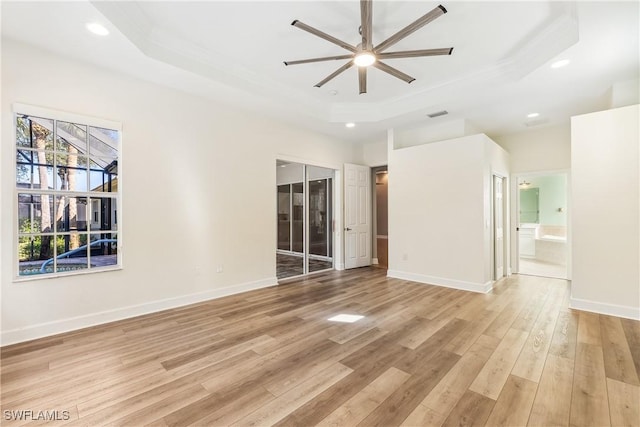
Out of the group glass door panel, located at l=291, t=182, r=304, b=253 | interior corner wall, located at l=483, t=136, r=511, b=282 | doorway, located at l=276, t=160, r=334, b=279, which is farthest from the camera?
glass door panel, located at l=291, t=182, r=304, b=253

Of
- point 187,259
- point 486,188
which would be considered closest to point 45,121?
point 187,259

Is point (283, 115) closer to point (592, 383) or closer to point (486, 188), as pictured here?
point (486, 188)

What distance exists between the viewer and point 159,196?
3.69m

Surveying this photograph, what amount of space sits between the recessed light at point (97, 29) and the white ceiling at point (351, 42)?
5 cm

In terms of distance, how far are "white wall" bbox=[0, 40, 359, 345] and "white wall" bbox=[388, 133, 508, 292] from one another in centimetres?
242

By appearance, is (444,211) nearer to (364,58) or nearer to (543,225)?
(364,58)

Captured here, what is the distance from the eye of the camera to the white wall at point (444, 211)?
15.0ft

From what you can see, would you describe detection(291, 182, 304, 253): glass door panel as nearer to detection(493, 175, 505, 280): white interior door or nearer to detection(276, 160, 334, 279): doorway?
detection(276, 160, 334, 279): doorway

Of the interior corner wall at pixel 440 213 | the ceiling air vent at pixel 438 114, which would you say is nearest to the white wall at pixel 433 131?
the ceiling air vent at pixel 438 114

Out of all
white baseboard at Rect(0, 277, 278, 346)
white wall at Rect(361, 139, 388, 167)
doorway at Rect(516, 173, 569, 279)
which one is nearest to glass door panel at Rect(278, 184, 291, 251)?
white baseboard at Rect(0, 277, 278, 346)

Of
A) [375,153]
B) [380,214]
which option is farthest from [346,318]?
[375,153]

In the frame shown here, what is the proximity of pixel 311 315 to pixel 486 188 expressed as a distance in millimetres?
3544

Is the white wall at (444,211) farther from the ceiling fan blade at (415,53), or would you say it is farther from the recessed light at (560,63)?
the ceiling fan blade at (415,53)

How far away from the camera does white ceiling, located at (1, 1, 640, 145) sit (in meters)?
2.61
